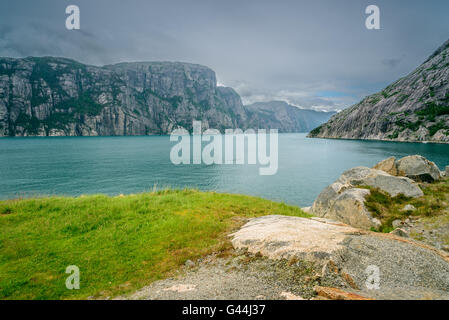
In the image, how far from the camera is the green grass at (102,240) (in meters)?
8.37

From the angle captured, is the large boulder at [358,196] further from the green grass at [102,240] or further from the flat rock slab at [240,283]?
the flat rock slab at [240,283]

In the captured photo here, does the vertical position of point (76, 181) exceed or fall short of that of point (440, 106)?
it falls short

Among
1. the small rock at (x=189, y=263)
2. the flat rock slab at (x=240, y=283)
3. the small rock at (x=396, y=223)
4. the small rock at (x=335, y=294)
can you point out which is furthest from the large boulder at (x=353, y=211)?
the small rock at (x=189, y=263)

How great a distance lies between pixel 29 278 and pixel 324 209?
23009 millimetres

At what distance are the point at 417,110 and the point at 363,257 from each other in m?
213

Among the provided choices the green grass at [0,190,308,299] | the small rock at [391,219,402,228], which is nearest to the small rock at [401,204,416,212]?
the small rock at [391,219,402,228]

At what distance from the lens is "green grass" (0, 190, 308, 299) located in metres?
8.37

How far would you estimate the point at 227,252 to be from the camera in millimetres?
10180

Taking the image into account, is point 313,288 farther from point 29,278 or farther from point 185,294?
point 29,278

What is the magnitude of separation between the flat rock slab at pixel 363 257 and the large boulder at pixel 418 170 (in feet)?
70.5

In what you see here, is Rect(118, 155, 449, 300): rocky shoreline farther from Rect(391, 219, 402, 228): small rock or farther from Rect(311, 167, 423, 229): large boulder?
Rect(311, 167, 423, 229): large boulder

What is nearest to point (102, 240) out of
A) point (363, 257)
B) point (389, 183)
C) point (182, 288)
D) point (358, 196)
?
point (182, 288)
